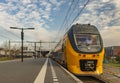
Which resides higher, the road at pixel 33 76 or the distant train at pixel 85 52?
the distant train at pixel 85 52

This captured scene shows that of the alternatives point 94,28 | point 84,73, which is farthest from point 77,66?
point 94,28

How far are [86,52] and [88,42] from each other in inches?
40.4

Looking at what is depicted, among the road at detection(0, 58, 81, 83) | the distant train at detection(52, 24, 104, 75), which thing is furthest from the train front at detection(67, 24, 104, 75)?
the road at detection(0, 58, 81, 83)

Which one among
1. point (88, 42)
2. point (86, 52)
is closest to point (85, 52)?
point (86, 52)

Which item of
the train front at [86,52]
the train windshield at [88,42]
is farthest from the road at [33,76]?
the train windshield at [88,42]

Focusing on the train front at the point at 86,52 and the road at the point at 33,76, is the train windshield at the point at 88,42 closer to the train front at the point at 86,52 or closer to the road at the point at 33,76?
the train front at the point at 86,52

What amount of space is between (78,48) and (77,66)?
1353 mm

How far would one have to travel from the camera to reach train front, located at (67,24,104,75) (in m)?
21.0

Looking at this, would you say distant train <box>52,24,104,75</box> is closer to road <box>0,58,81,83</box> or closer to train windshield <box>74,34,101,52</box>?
train windshield <box>74,34,101,52</box>

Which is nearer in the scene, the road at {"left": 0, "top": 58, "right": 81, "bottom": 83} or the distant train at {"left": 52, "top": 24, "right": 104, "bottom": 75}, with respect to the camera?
the road at {"left": 0, "top": 58, "right": 81, "bottom": 83}

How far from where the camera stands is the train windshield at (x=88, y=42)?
21.5 meters

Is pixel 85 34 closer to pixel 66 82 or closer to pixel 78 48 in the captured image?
pixel 78 48

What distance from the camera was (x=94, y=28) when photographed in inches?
917

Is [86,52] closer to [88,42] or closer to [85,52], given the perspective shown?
[85,52]
